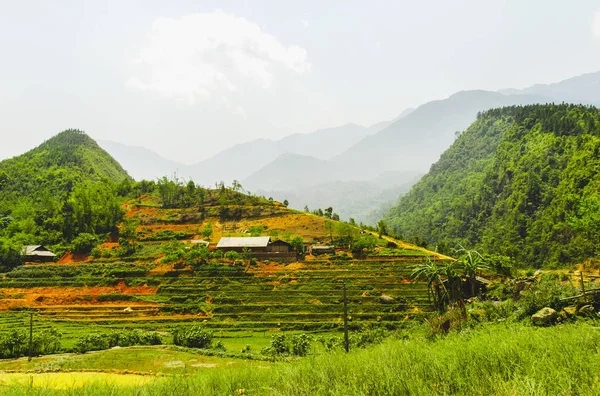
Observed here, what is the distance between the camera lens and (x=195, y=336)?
35.7 metres

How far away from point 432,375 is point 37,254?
9294 cm

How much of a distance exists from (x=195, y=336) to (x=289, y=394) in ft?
101

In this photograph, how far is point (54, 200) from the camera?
106750 millimetres

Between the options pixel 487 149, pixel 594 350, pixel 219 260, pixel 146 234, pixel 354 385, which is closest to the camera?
pixel 354 385

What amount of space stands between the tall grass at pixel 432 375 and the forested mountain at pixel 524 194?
49224 millimetres

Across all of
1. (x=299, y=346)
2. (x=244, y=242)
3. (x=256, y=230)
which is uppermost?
(x=256, y=230)

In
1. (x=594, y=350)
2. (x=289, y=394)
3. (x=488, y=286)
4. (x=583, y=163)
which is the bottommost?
(x=488, y=286)

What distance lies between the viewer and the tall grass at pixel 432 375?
7367mm

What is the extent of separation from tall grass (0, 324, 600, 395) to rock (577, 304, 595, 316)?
32.9 ft

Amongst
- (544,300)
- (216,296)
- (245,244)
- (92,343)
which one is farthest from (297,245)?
(544,300)

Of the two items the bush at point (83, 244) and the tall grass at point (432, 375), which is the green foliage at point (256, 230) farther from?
the tall grass at point (432, 375)

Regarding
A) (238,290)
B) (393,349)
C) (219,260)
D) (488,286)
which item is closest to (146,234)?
(219,260)

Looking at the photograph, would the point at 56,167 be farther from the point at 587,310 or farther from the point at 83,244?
the point at 587,310

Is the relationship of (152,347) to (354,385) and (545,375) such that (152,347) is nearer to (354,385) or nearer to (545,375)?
(354,385)
